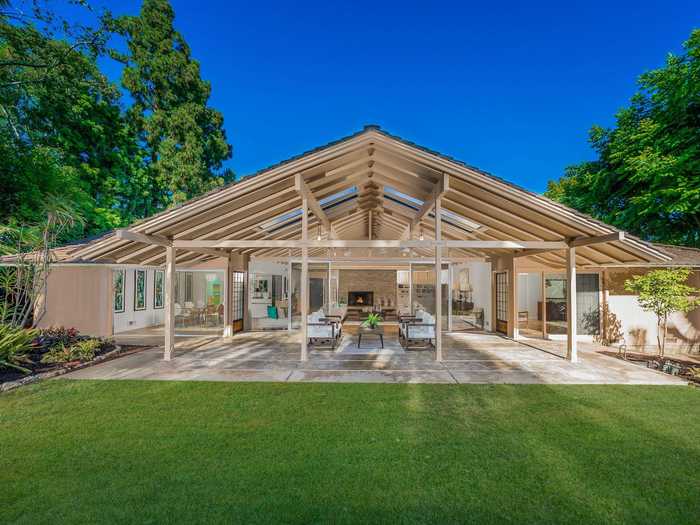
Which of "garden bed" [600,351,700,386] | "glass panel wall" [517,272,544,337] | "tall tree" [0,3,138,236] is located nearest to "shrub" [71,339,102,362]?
"tall tree" [0,3,138,236]

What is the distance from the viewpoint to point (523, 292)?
49.3 ft

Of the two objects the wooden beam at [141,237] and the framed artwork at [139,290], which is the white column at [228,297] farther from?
the framed artwork at [139,290]

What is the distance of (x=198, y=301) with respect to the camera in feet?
44.0

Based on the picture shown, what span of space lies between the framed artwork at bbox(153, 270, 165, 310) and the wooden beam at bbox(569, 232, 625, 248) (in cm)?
1466

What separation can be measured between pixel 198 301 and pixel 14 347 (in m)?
6.87

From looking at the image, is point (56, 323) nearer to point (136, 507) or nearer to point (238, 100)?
point (136, 507)

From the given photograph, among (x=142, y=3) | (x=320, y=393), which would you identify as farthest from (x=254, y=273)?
(x=142, y=3)

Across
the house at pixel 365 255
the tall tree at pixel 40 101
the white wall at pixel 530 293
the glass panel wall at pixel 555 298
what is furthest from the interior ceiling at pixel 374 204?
the white wall at pixel 530 293

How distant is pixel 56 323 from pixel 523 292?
1719cm

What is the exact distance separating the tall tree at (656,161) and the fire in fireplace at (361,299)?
11597 millimetres

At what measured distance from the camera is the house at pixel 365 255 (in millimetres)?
7066

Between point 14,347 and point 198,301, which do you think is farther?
point 198,301

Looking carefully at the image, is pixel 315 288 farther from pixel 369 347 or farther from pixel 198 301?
pixel 369 347

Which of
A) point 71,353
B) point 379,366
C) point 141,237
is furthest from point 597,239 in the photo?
point 71,353
